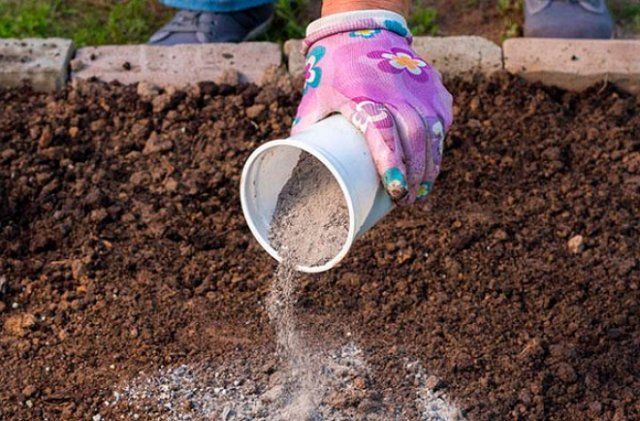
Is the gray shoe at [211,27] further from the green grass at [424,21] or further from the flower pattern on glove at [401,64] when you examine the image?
the flower pattern on glove at [401,64]

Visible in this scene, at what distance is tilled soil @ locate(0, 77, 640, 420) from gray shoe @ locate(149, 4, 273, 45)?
357 mm

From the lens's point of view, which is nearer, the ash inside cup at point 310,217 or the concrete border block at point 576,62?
the ash inside cup at point 310,217

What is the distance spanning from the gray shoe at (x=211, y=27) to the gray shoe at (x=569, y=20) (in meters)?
0.91

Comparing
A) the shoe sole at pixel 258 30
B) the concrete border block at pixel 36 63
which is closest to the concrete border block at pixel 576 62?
the shoe sole at pixel 258 30

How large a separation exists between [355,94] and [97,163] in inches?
48.7

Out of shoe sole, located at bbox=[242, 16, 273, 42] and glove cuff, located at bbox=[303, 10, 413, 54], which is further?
shoe sole, located at bbox=[242, 16, 273, 42]

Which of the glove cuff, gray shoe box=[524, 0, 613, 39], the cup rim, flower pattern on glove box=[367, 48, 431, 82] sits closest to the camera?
the cup rim

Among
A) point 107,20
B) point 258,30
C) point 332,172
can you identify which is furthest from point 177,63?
point 332,172

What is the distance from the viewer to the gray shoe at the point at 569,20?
3523 millimetres

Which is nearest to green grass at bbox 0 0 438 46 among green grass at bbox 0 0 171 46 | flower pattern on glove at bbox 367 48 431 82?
green grass at bbox 0 0 171 46

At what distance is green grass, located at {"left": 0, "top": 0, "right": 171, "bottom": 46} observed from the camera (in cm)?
365

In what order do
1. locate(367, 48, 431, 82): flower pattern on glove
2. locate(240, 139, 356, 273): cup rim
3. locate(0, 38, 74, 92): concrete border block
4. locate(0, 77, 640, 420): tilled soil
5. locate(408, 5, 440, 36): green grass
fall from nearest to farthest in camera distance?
locate(240, 139, 356, 273): cup rim, locate(367, 48, 431, 82): flower pattern on glove, locate(0, 77, 640, 420): tilled soil, locate(0, 38, 74, 92): concrete border block, locate(408, 5, 440, 36): green grass

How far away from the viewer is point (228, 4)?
359 centimetres

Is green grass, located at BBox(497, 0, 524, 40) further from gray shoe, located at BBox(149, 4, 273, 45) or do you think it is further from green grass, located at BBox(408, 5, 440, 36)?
gray shoe, located at BBox(149, 4, 273, 45)
